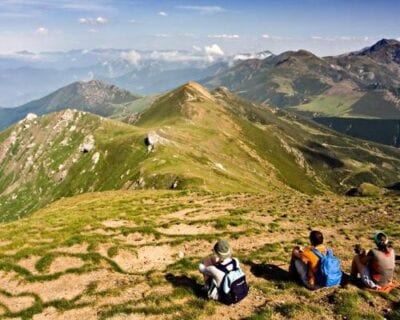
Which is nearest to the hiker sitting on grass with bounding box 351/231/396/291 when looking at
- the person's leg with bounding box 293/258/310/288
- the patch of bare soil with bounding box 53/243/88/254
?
the person's leg with bounding box 293/258/310/288

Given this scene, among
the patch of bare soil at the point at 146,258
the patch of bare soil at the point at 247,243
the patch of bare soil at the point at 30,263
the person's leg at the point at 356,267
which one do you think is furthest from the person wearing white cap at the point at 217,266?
the patch of bare soil at the point at 30,263

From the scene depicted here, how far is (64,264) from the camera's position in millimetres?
27797

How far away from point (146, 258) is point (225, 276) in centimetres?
1088

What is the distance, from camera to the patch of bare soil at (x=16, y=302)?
2225cm

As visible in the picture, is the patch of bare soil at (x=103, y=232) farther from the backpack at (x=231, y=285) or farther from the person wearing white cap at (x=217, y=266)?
the backpack at (x=231, y=285)

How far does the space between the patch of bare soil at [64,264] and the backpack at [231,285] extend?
11893 millimetres

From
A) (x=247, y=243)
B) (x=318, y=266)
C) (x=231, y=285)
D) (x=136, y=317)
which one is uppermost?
(x=318, y=266)

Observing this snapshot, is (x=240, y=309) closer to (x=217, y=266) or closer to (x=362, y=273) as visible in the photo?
(x=217, y=266)

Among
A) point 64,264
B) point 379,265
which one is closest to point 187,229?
point 64,264

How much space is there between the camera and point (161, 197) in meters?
58.9

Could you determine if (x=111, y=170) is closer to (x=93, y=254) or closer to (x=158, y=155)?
(x=158, y=155)

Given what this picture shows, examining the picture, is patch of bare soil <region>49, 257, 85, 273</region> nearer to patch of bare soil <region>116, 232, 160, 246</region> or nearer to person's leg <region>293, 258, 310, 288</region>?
patch of bare soil <region>116, 232, 160, 246</region>

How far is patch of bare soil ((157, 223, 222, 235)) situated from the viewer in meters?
35.8

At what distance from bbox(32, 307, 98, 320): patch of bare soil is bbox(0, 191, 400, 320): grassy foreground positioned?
7 centimetres
